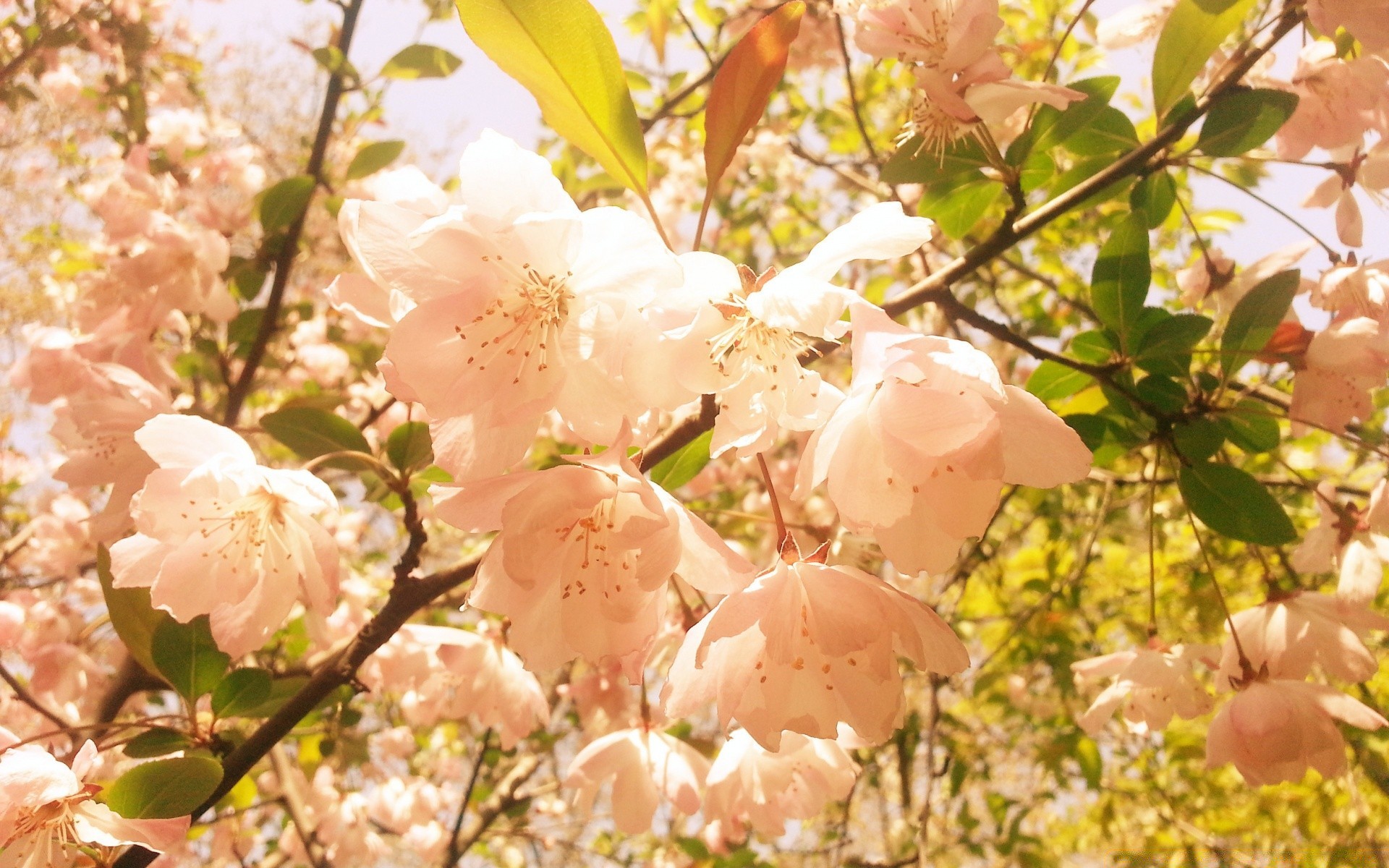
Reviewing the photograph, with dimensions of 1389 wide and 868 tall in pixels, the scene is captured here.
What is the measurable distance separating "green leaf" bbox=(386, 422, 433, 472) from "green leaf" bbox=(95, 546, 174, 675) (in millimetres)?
302

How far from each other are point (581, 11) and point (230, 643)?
665 millimetres

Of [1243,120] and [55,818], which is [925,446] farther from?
[55,818]

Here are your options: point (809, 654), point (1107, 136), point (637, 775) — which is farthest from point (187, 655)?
point (1107, 136)

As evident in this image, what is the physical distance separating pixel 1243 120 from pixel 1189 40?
0.12m

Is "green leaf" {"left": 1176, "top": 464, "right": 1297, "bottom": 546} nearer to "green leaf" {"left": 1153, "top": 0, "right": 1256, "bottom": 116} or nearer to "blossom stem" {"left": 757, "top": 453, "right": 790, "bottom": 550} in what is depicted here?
"green leaf" {"left": 1153, "top": 0, "right": 1256, "bottom": 116}

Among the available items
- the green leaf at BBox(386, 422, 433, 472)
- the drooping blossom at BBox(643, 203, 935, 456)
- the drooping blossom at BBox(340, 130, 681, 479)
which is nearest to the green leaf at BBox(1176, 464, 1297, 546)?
the drooping blossom at BBox(643, 203, 935, 456)

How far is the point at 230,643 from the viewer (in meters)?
0.78

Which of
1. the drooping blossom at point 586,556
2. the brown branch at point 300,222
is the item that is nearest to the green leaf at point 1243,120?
the drooping blossom at point 586,556

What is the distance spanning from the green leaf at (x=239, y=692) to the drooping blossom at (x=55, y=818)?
0.18m

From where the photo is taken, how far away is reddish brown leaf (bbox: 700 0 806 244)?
0.66 meters

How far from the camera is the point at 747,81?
665 mm

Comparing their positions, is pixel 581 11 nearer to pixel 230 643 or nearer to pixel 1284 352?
pixel 230 643

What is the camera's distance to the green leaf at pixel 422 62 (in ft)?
4.74

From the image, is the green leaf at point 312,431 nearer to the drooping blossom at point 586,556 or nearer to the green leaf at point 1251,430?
the drooping blossom at point 586,556
